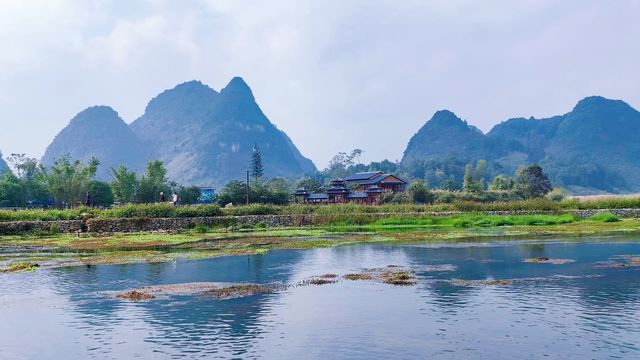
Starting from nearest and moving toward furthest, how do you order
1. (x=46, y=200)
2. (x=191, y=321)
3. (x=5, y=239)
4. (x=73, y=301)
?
1. (x=191, y=321)
2. (x=73, y=301)
3. (x=5, y=239)
4. (x=46, y=200)

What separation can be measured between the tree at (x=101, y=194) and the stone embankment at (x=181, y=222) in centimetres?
3732

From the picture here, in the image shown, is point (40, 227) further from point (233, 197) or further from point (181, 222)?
point (233, 197)

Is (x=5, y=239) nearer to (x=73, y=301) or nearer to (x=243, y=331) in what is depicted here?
(x=73, y=301)

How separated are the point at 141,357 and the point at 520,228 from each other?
151 feet

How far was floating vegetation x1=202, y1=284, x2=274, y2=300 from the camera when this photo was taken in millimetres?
23828

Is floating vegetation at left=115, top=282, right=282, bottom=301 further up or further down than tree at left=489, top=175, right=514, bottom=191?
further down

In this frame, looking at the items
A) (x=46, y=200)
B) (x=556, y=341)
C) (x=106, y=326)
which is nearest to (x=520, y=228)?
(x=556, y=341)

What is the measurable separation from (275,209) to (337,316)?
48.2m

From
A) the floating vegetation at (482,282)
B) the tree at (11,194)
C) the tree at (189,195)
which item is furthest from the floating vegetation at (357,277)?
the tree at (11,194)

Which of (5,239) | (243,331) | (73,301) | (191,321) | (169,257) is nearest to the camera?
(243,331)

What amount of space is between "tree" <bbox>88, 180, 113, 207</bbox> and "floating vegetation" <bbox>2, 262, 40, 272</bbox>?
64407mm

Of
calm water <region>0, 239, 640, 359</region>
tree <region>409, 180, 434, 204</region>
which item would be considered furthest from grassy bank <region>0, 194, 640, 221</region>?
calm water <region>0, 239, 640, 359</region>

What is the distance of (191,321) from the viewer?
64.5ft

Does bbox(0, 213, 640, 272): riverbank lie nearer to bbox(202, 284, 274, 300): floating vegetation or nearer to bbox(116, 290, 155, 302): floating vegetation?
bbox(116, 290, 155, 302): floating vegetation
